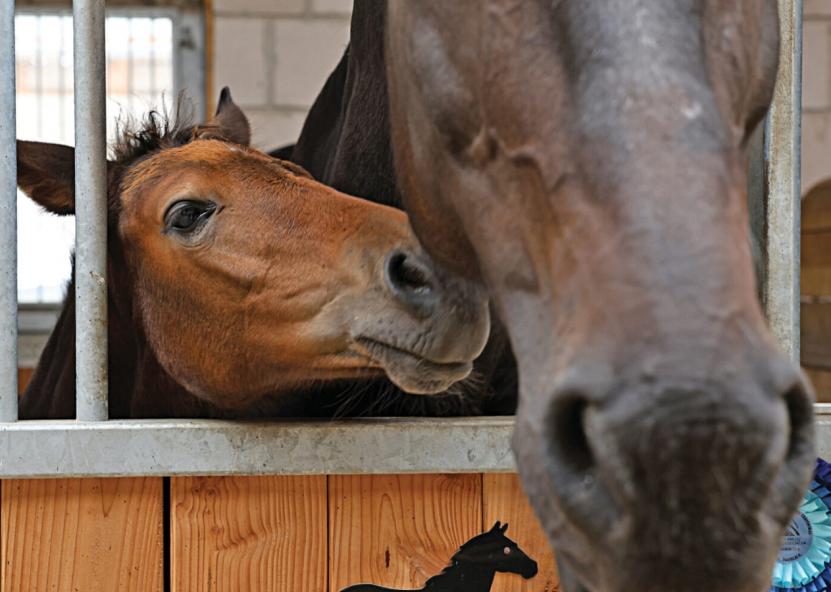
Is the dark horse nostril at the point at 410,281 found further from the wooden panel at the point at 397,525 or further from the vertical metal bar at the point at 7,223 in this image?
the vertical metal bar at the point at 7,223

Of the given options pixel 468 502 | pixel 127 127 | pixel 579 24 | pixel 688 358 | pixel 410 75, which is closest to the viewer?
pixel 688 358

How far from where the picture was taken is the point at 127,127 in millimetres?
2000

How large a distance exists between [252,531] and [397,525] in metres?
0.22

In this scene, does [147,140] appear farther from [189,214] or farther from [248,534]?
[248,534]

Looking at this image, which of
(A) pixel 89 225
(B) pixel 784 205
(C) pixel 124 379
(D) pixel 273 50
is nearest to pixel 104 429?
(A) pixel 89 225

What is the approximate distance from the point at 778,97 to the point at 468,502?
2.55ft

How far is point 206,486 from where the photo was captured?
1.52m

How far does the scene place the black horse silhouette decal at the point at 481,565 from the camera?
155cm

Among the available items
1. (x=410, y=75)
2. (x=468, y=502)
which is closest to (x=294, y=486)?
(x=468, y=502)

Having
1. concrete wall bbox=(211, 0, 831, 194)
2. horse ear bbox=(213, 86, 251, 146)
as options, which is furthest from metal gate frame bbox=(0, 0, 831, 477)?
concrete wall bbox=(211, 0, 831, 194)

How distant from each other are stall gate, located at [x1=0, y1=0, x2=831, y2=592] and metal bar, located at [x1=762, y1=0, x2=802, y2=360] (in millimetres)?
23

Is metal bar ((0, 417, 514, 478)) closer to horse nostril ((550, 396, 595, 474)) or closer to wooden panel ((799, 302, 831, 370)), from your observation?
horse nostril ((550, 396, 595, 474))

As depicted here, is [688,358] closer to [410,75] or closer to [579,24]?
[579,24]

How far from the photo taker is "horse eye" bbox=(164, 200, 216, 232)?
1.68m
